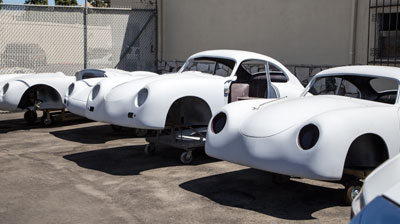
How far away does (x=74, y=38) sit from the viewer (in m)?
13.2

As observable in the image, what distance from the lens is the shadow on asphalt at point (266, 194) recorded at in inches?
200

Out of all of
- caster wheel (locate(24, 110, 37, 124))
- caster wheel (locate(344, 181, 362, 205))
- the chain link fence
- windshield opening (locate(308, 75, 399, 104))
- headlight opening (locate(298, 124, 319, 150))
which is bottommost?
caster wheel (locate(344, 181, 362, 205))

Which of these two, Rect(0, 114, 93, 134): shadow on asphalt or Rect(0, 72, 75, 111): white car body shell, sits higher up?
Rect(0, 72, 75, 111): white car body shell

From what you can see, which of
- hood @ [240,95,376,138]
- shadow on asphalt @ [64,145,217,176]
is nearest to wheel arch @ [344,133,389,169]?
hood @ [240,95,376,138]

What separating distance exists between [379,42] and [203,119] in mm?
4233

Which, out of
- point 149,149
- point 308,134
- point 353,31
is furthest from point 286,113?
point 353,31

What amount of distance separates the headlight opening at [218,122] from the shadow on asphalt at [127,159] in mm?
1441

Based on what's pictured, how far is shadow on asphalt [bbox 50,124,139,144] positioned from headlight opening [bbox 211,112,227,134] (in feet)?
11.5

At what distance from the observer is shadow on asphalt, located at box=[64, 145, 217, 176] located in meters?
6.77

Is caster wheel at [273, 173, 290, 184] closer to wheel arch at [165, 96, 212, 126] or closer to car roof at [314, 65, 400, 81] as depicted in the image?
car roof at [314, 65, 400, 81]

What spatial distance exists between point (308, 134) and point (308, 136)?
0.07 feet

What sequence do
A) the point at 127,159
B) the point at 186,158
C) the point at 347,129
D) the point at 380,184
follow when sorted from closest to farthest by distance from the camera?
1. the point at 380,184
2. the point at 347,129
3. the point at 186,158
4. the point at 127,159

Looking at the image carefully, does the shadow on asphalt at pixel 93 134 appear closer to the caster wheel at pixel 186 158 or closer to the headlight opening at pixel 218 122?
the caster wheel at pixel 186 158

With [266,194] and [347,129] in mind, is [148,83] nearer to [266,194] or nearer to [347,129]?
[266,194]
